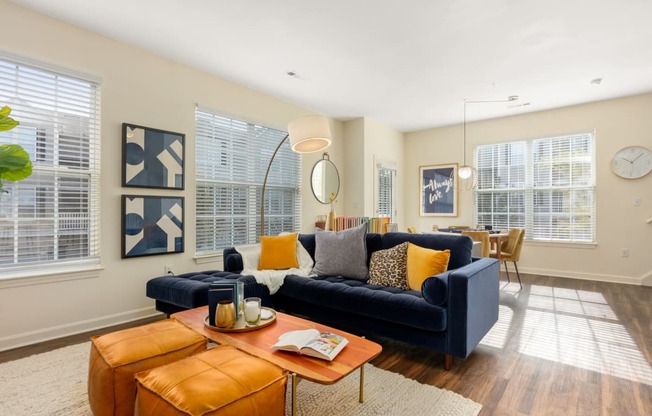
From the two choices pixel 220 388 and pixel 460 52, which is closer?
pixel 220 388

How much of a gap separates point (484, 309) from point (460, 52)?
2.57 meters

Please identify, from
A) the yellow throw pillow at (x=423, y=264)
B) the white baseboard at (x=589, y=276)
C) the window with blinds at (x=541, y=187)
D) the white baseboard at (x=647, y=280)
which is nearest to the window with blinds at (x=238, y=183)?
the yellow throw pillow at (x=423, y=264)

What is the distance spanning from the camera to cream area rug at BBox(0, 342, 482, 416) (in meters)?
1.79

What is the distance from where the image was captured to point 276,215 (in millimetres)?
4898

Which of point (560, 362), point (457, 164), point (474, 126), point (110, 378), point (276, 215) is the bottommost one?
point (560, 362)

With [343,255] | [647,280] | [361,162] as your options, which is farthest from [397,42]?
[647,280]

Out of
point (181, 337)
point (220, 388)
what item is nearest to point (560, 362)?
point (220, 388)

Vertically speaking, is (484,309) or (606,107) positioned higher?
(606,107)

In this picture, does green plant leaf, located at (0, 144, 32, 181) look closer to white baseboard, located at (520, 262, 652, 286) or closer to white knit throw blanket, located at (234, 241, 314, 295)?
white knit throw blanket, located at (234, 241, 314, 295)

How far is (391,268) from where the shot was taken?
2902 mm

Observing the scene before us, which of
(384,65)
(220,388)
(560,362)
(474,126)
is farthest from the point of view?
(474,126)

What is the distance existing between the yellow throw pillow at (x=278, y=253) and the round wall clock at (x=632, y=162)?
16.3 feet

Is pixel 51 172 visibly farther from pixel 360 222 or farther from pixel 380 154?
pixel 380 154

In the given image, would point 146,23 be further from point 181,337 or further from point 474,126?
point 474,126
